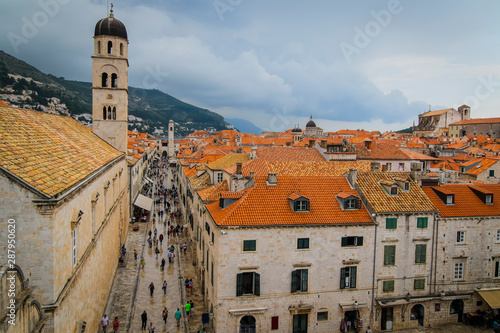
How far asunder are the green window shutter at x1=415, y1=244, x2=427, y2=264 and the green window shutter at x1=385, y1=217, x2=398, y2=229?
2.41 meters

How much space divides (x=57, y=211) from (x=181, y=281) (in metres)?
18.2

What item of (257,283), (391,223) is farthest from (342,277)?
(257,283)

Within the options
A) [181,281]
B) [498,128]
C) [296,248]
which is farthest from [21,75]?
[498,128]

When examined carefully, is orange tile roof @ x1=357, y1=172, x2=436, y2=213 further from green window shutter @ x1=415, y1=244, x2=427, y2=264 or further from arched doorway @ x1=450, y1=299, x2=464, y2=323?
arched doorway @ x1=450, y1=299, x2=464, y2=323

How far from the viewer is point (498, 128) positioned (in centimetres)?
11650

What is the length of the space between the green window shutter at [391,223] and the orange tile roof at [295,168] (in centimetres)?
1334

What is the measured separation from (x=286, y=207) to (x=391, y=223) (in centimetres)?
743

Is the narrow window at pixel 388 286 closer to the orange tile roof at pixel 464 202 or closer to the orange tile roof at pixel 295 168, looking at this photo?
the orange tile roof at pixel 464 202

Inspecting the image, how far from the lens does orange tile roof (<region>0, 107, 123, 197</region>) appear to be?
13111 mm

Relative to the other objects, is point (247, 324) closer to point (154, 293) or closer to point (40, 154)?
point (154, 293)

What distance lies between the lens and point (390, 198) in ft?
81.8

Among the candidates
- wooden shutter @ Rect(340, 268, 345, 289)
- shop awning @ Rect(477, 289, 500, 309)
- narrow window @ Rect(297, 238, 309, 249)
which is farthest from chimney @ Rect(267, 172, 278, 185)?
shop awning @ Rect(477, 289, 500, 309)

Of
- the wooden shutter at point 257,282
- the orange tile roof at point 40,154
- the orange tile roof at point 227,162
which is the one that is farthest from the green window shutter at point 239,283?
the orange tile roof at point 227,162

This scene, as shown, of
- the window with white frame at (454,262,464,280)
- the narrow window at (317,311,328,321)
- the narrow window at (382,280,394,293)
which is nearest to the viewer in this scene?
the narrow window at (317,311,328,321)
